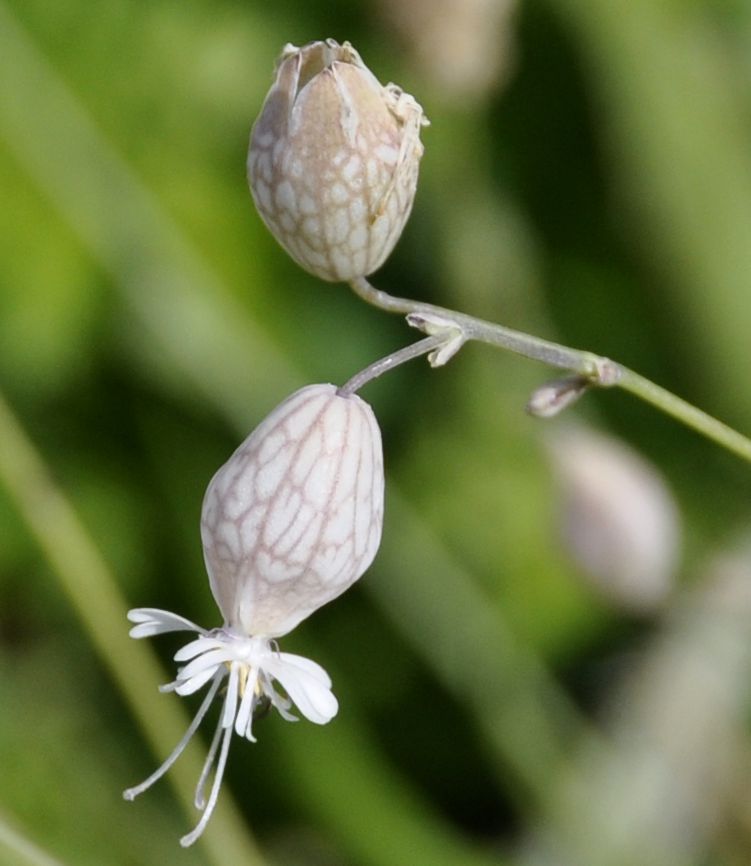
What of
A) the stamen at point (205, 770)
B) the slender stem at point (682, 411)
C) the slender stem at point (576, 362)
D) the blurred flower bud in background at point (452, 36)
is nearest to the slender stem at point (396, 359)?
the slender stem at point (576, 362)

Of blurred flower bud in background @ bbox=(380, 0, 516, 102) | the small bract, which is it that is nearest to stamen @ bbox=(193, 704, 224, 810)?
the small bract

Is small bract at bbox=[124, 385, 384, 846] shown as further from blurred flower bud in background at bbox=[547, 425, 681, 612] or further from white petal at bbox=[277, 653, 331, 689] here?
blurred flower bud in background at bbox=[547, 425, 681, 612]

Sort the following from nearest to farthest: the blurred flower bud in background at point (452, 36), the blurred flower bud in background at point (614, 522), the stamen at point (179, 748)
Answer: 1. the stamen at point (179, 748)
2. the blurred flower bud in background at point (614, 522)
3. the blurred flower bud in background at point (452, 36)

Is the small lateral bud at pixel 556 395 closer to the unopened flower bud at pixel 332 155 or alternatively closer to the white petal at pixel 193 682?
the unopened flower bud at pixel 332 155

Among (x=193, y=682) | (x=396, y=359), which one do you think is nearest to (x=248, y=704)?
(x=193, y=682)

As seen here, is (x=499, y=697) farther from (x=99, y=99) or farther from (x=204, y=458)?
(x=99, y=99)

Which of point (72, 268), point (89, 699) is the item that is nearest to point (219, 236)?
point (72, 268)
